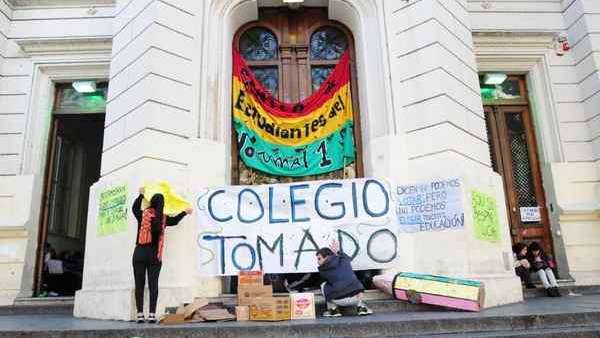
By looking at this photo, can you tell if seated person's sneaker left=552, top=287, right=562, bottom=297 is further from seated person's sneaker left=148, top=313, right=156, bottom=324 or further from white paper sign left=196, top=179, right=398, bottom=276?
seated person's sneaker left=148, top=313, right=156, bottom=324

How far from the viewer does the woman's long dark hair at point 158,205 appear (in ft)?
22.9

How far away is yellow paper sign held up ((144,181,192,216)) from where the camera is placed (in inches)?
295

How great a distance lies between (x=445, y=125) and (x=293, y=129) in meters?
3.05

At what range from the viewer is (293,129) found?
9.88 metres

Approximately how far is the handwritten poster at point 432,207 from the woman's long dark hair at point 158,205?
4.01 metres

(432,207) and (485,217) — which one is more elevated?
(432,207)

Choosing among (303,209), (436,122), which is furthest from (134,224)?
(436,122)

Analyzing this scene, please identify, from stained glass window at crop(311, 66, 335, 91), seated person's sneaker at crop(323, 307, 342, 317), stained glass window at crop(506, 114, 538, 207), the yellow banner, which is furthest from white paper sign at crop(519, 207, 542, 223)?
seated person's sneaker at crop(323, 307, 342, 317)

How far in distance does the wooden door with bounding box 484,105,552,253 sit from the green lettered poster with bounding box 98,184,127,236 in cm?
842

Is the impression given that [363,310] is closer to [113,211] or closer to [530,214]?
[113,211]

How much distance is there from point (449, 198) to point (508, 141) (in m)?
4.62

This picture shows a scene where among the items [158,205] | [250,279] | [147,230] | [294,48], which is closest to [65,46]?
[294,48]

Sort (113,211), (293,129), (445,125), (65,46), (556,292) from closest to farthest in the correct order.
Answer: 1. (113,211)
2. (445,125)
3. (556,292)
4. (293,129)
5. (65,46)

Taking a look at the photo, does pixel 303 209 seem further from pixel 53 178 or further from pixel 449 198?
pixel 53 178
